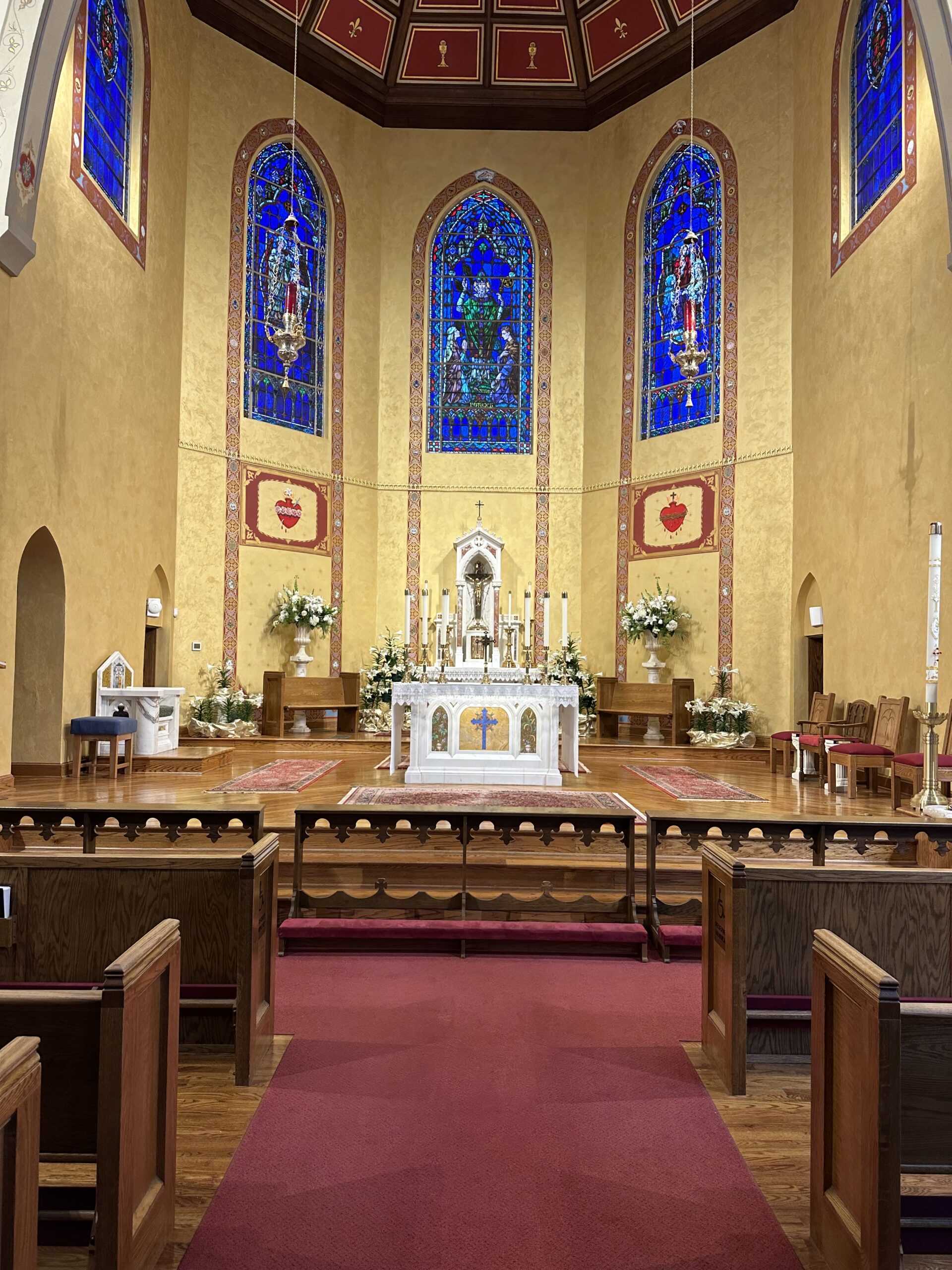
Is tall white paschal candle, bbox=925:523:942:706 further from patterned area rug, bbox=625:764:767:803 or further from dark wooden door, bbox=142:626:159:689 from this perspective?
dark wooden door, bbox=142:626:159:689

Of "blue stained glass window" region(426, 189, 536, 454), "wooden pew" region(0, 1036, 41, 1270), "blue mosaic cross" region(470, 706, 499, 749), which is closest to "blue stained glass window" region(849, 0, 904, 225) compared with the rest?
"blue stained glass window" region(426, 189, 536, 454)

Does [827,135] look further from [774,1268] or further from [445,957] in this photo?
[774,1268]

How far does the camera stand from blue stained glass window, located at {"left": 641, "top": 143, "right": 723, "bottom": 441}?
13688 millimetres

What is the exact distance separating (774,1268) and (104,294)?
10.2 metres

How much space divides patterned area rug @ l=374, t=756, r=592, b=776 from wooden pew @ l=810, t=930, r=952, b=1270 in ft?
25.3

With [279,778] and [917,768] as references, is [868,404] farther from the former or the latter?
[279,778]

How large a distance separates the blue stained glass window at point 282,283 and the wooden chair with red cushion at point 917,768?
9579mm

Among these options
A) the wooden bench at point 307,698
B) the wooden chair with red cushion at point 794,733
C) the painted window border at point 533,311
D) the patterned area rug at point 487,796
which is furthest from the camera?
the painted window border at point 533,311

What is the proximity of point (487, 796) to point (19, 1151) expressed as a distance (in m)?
6.49

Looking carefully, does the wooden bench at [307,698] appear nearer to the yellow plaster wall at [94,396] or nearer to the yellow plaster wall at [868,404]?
the yellow plaster wall at [94,396]

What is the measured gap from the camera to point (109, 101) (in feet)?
34.1

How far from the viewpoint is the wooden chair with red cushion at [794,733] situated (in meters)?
10.5

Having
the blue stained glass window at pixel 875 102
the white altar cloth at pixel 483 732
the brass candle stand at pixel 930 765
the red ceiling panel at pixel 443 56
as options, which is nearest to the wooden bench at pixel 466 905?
the brass candle stand at pixel 930 765

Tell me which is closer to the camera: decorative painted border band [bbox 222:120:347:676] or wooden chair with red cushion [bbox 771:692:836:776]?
wooden chair with red cushion [bbox 771:692:836:776]
